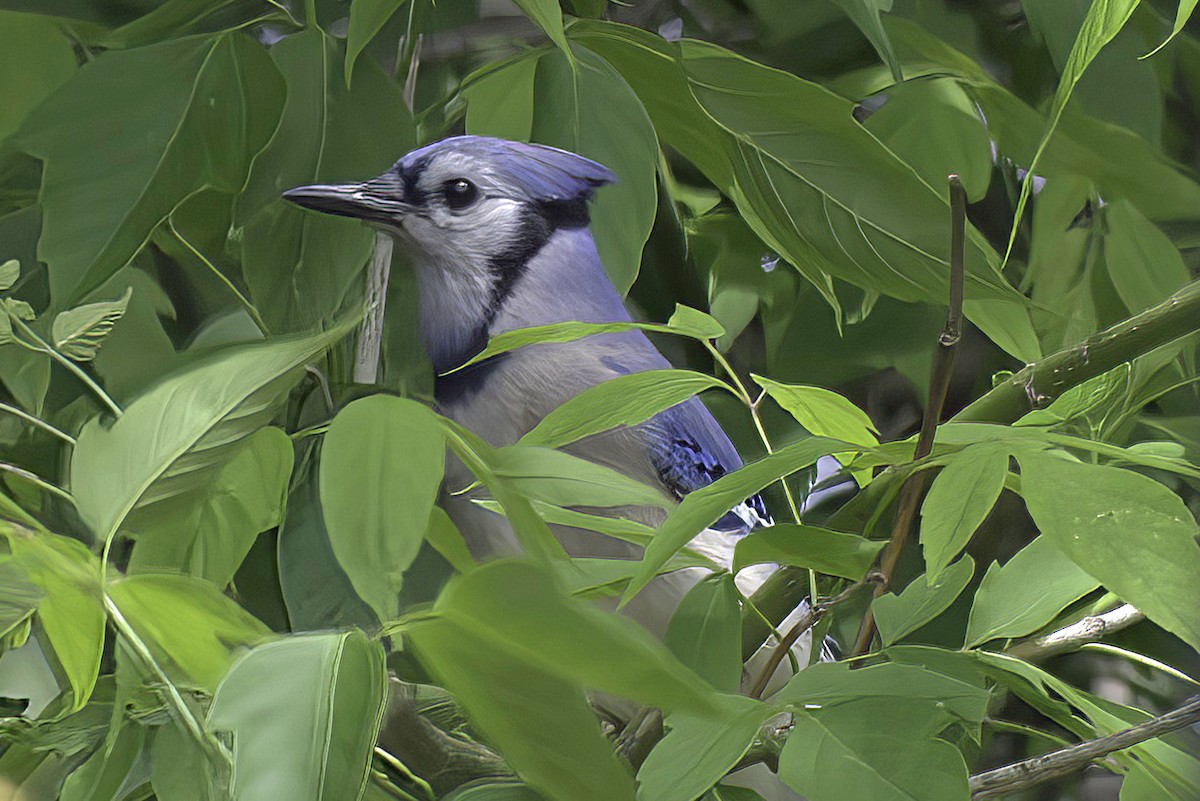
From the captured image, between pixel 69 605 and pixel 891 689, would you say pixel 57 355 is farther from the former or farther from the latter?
pixel 891 689

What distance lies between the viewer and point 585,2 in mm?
438

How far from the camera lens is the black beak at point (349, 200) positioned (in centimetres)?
40

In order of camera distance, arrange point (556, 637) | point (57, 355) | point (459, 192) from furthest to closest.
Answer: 1. point (459, 192)
2. point (57, 355)
3. point (556, 637)

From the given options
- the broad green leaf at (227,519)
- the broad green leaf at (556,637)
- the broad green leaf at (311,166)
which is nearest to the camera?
the broad green leaf at (556,637)

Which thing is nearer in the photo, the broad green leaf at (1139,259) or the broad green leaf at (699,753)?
the broad green leaf at (699,753)

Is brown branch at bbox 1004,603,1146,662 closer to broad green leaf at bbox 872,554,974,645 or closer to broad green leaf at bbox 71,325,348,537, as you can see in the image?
broad green leaf at bbox 872,554,974,645

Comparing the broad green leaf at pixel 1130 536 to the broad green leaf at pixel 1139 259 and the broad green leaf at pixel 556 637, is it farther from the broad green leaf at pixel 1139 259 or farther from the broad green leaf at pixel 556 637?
the broad green leaf at pixel 1139 259

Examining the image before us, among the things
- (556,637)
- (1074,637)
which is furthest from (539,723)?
(1074,637)

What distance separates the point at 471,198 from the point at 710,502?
0.35 m

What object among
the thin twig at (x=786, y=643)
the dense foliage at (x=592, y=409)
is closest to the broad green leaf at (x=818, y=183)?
the dense foliage at (x=592, y=409)

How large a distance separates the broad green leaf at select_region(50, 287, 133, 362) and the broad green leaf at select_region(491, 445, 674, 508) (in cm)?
13

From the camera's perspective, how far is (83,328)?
28 centimetres

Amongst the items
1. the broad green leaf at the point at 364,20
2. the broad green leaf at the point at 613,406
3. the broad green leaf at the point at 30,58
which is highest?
the broad green leaf at the point at 364,20

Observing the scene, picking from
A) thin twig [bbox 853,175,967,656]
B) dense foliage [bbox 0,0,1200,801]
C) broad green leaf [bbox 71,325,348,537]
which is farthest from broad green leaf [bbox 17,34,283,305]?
thin twig [bbox 853,175,967,656]
